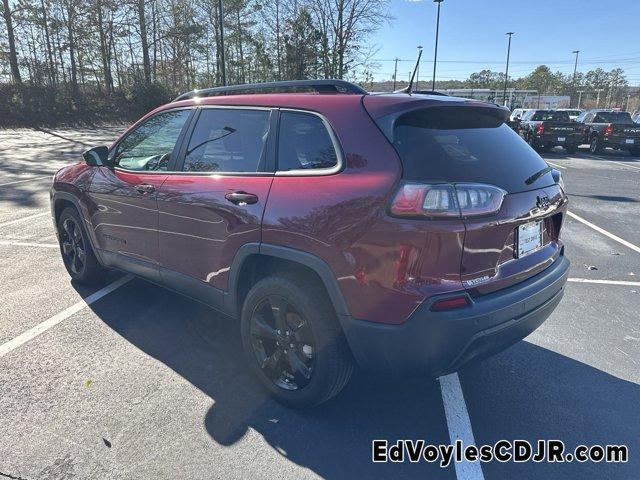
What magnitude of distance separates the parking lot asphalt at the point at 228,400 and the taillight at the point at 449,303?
87cm

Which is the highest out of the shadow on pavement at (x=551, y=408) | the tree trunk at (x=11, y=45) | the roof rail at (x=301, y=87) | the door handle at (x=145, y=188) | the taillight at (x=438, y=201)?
the tree trunk at (x=11, y=45)

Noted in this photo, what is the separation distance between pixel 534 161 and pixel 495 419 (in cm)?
157

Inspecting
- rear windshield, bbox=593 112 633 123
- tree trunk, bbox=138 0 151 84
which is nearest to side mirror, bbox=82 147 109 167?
rear windshield, bbox=593 112 633 123

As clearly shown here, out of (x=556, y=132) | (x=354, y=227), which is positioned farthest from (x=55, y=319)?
(x=556, y=132)

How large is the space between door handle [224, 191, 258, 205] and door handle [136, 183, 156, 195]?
91cm

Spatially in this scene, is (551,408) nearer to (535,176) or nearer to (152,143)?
(535,176)

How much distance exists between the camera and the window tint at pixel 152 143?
3604 millimetres

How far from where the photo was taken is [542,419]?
109 inches

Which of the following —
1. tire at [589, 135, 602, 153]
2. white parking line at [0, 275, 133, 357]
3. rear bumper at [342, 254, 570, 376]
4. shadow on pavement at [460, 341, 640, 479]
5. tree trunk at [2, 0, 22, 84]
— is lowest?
shadow on pavement at [460, 341, 640, 479]

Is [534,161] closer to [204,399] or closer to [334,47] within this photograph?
[204,399]

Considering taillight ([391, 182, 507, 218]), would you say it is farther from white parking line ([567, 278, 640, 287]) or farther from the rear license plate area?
white parking line ([567, 278, 640, 287])

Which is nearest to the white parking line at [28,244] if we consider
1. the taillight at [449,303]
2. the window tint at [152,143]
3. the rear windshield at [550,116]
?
the window tint at [152,143]

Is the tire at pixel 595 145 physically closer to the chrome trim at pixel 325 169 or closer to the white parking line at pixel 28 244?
the white parking line at pixel 28 244

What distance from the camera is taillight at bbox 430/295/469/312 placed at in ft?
7.19
